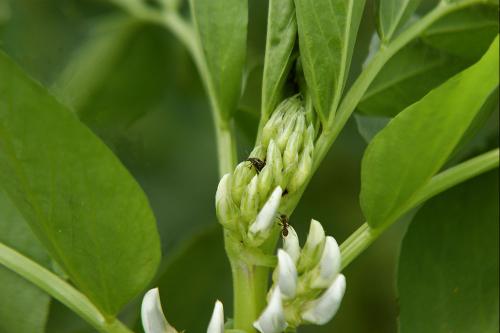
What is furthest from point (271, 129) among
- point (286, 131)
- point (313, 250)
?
point (313, 250)

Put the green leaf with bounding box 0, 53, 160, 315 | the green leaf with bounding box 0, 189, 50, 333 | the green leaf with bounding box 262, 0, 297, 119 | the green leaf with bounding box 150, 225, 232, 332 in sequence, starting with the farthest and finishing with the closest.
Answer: the green leaf with bounding box 150, 225, 232, 332, the green leaf with bounding box 0, 189, 50, 333, the green leaf with bounding box 262, 0, 297, 119, the green leaf with bounding box 0, 53, 160, 315

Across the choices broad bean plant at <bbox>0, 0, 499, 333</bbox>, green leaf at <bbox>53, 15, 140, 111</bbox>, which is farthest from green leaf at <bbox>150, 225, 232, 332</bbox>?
green leaf at <bbox>53, 15, 140, 111</bbox>

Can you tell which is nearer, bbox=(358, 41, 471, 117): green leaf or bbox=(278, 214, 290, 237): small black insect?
bbox=(278, 214, 290, 237): small black insect

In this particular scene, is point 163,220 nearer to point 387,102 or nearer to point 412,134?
point 387,102

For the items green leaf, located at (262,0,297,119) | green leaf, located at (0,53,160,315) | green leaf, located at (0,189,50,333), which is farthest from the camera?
green leaf, located at (0,189,50,333)

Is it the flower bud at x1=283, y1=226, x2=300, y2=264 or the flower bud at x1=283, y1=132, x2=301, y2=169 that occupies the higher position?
the flower bud at x1=283, y1=132, x2=301, y2=169

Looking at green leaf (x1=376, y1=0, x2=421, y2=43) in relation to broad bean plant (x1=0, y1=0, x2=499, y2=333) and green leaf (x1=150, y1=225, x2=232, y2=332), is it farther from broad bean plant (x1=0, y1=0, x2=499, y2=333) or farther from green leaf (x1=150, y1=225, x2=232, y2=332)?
green leaf (x1=150, y1=225, x2=232, y2=332)

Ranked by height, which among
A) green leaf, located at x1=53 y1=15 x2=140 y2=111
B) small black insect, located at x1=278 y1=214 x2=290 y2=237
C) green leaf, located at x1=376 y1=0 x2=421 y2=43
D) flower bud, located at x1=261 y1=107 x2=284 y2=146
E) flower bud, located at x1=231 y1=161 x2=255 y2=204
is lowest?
green leaf, located at x1=53 y1=15 x2=140 y2=111

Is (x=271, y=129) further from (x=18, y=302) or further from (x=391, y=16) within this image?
(x=18, y=302)
